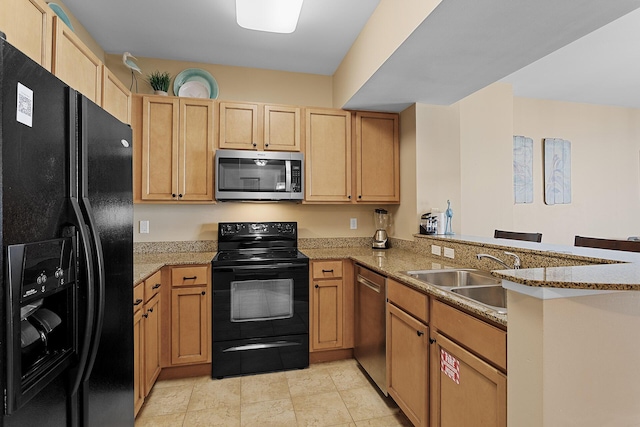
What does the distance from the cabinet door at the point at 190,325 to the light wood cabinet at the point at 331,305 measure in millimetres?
830

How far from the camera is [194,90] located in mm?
3037

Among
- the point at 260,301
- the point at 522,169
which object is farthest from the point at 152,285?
the point at 522,169

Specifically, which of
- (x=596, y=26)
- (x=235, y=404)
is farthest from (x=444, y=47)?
(x=235, y=404)

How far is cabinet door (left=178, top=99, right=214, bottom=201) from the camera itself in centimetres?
273

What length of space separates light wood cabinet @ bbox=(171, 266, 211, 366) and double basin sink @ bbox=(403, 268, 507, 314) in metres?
1.52

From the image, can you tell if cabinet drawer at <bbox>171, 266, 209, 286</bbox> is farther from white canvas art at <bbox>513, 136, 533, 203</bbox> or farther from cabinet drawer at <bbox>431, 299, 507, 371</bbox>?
white canvas art at <bbox>513, 136, 533, 203</bbox>

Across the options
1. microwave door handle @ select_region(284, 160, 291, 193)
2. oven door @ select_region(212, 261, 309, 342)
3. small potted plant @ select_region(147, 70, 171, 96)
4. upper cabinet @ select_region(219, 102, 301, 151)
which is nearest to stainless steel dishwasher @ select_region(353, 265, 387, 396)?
oven door @ select_region(212, 261, 309, 342)

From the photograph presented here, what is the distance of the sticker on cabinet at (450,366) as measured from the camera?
4.68 ft

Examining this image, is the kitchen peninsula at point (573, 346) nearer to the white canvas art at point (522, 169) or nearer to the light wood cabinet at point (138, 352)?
the light wood cabinet at point (138, 352)

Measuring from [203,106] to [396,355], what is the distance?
2.45 metres

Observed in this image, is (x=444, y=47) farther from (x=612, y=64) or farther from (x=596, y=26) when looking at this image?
(x=612, y=64)

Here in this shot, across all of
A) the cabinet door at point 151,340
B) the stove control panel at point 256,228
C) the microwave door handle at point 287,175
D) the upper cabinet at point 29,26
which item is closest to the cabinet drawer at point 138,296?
the cabinet door at point 151,340

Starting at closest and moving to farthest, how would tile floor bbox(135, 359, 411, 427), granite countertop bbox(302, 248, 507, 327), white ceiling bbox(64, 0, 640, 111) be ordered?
granite countertop bbox(302, 248, 507, 327) → white ceiling bbox(64, 0, 640, 111) → tile floor bbox(135, 359, 411, 427)

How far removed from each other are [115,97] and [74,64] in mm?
636
